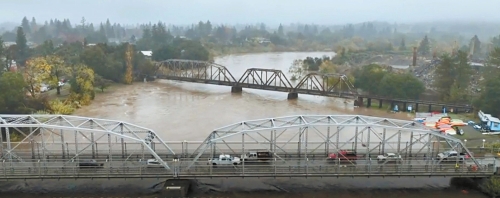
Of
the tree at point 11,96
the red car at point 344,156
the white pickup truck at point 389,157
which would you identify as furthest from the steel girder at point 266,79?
the white pickup truck at point 389,157

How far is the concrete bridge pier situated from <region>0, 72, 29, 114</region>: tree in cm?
1362

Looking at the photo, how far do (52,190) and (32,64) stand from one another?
18.9 meters

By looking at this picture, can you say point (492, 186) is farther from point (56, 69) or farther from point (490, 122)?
point (56, 69)

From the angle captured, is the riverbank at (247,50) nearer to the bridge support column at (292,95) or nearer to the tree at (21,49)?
the tree at (21,49)

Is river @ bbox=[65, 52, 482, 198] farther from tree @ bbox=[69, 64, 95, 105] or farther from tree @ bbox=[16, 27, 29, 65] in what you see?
tree @ bbox=[16, 27, 29, 65]

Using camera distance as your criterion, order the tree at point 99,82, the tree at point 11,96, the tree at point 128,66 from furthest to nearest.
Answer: the tree at point 128,66 < the tree at point 99,82 < the tree at point 11,96

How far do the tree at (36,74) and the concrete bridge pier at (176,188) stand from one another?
17.6 meters

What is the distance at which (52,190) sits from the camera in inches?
567

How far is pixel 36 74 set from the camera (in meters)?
29.7

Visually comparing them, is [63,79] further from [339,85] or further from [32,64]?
[339,85]

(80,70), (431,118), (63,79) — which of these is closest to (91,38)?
(63,79)

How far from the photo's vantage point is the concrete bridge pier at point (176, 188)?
13.3 m

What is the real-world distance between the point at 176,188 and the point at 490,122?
55.2ft

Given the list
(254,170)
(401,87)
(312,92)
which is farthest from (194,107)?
(254,170)
